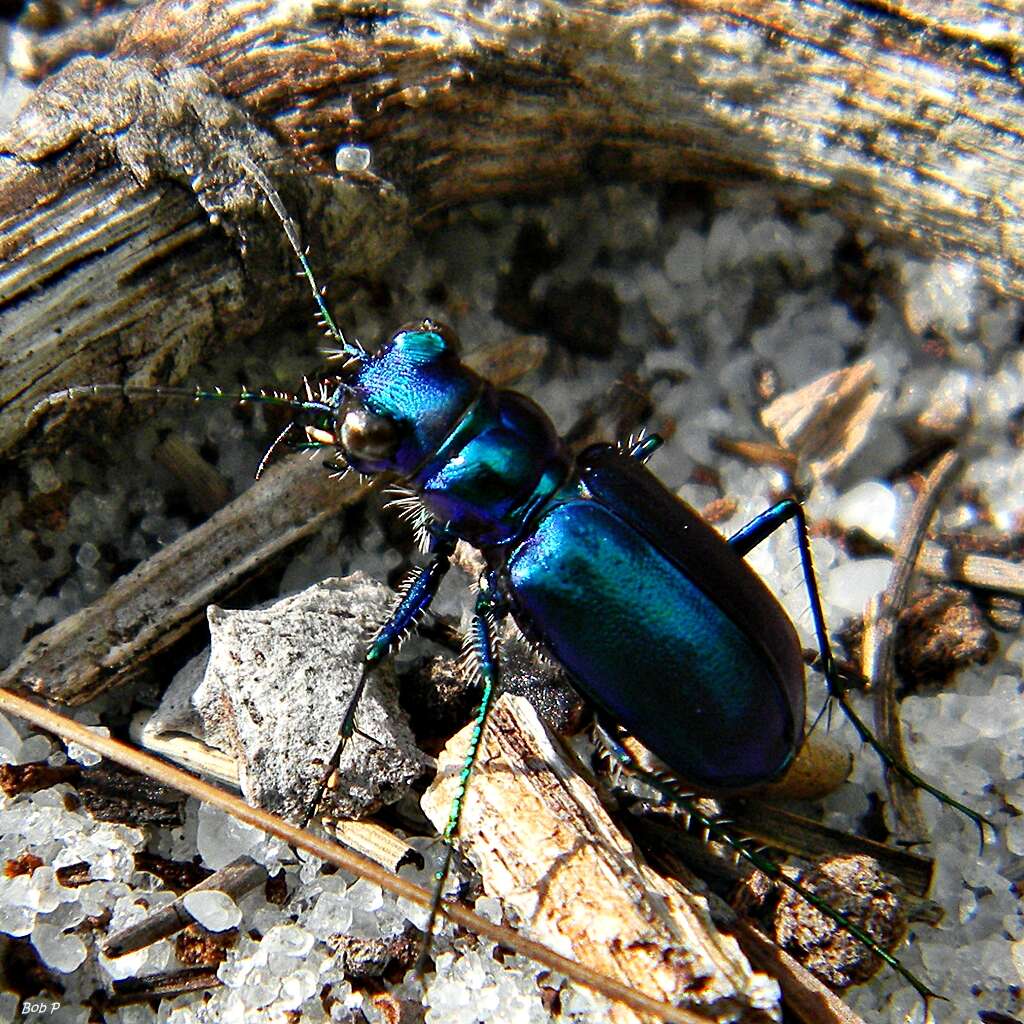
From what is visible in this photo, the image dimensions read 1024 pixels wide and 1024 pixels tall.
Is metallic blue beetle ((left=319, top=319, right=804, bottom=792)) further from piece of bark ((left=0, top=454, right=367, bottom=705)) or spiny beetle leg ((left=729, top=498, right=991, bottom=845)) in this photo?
piece of bark ((left=0, top=454, right=367, bottom=705))

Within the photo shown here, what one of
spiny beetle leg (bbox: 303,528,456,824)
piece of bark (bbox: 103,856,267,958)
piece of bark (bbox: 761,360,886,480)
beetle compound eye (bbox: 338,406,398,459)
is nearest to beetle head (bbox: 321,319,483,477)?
beetle compound eye (bbox: 338,406,398,459)

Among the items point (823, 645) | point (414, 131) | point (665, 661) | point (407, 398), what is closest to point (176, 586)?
point (407, 398)

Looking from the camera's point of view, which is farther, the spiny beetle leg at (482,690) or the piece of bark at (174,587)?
the piece of bark at (174,587)

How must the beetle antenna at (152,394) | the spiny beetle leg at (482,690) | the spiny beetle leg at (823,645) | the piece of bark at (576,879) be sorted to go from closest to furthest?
the piece of bark at (576,879) → the spiny beetle leg at (482,690) → the beetle antenna at (152,394) → the spiny beetle leg at (823,645)

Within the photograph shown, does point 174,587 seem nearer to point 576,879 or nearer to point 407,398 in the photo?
point 407,398

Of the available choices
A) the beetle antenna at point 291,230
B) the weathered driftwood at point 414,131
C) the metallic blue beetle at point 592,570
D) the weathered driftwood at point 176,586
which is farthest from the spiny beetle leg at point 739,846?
the weathered driftwood at point 414,131

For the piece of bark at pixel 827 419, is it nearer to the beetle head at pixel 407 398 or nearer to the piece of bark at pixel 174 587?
the beetle head at pixel 407 398

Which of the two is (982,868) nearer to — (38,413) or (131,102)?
(38,413)
